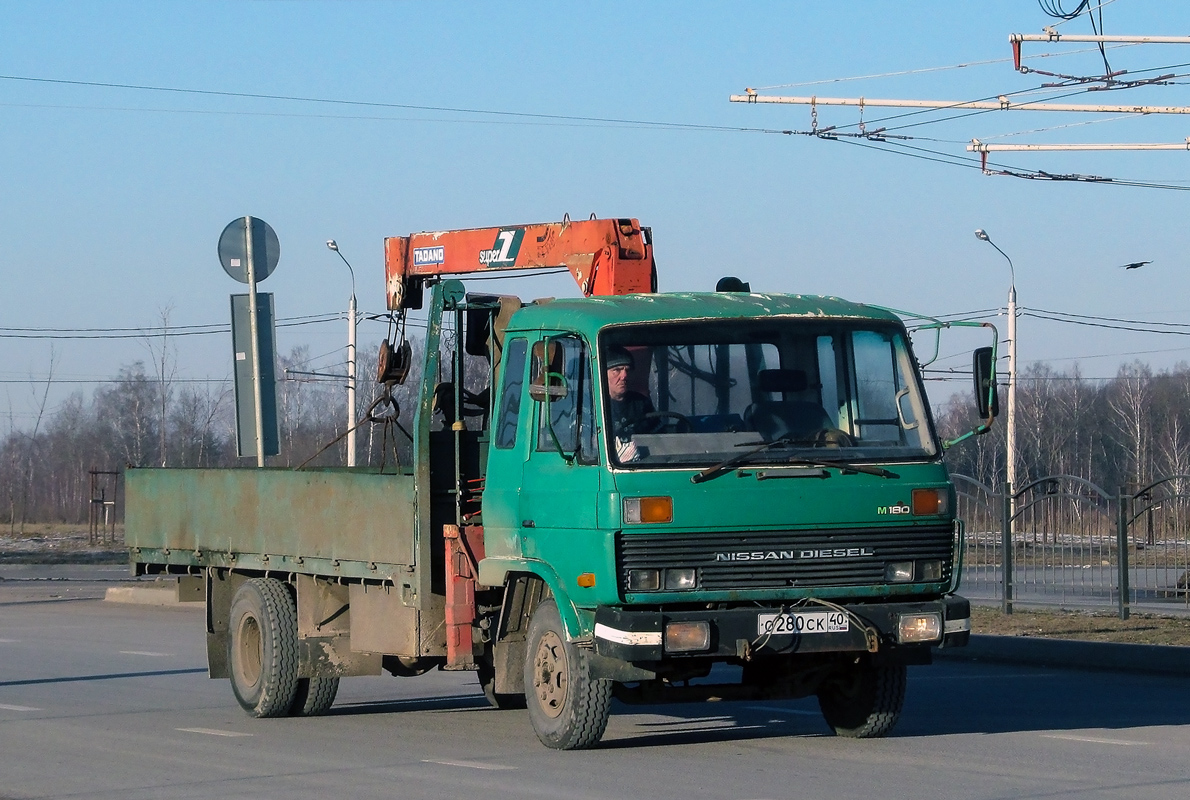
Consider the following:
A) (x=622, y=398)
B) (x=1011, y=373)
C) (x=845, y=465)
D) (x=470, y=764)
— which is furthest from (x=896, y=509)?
(x=1011, y=373)

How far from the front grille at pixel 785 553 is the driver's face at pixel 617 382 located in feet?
2.65

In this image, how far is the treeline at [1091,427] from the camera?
79938 mm

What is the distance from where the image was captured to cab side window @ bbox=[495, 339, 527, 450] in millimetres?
9453

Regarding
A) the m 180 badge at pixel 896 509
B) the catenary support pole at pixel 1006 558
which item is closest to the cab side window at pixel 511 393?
the m 180 badge at pixel 896 509

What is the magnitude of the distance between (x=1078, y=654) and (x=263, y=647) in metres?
7.36

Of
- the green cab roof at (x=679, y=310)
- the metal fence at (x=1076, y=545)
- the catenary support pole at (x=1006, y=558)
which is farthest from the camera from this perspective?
the catenary support pole at (x=1006, y=558)

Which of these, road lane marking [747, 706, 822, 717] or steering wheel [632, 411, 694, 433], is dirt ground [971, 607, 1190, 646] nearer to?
road lane marking [747, 706, 822, 717]

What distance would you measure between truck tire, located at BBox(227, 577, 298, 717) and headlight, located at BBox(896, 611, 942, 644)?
15.3 feet

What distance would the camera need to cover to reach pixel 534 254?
36.9 ft

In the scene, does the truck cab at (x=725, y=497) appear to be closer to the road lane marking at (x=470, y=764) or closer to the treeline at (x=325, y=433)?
the road lane marking at (x=470, y=764)

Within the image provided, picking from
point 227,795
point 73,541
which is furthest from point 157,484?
point 73,541

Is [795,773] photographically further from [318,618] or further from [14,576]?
[14,576]

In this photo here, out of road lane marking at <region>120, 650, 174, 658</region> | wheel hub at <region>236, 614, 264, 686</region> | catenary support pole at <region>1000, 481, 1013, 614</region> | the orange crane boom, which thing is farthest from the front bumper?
catenary support pole at <region>1000, 481, 1013, 614</region>

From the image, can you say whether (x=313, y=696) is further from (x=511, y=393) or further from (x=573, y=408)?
(x=573, y=408)
